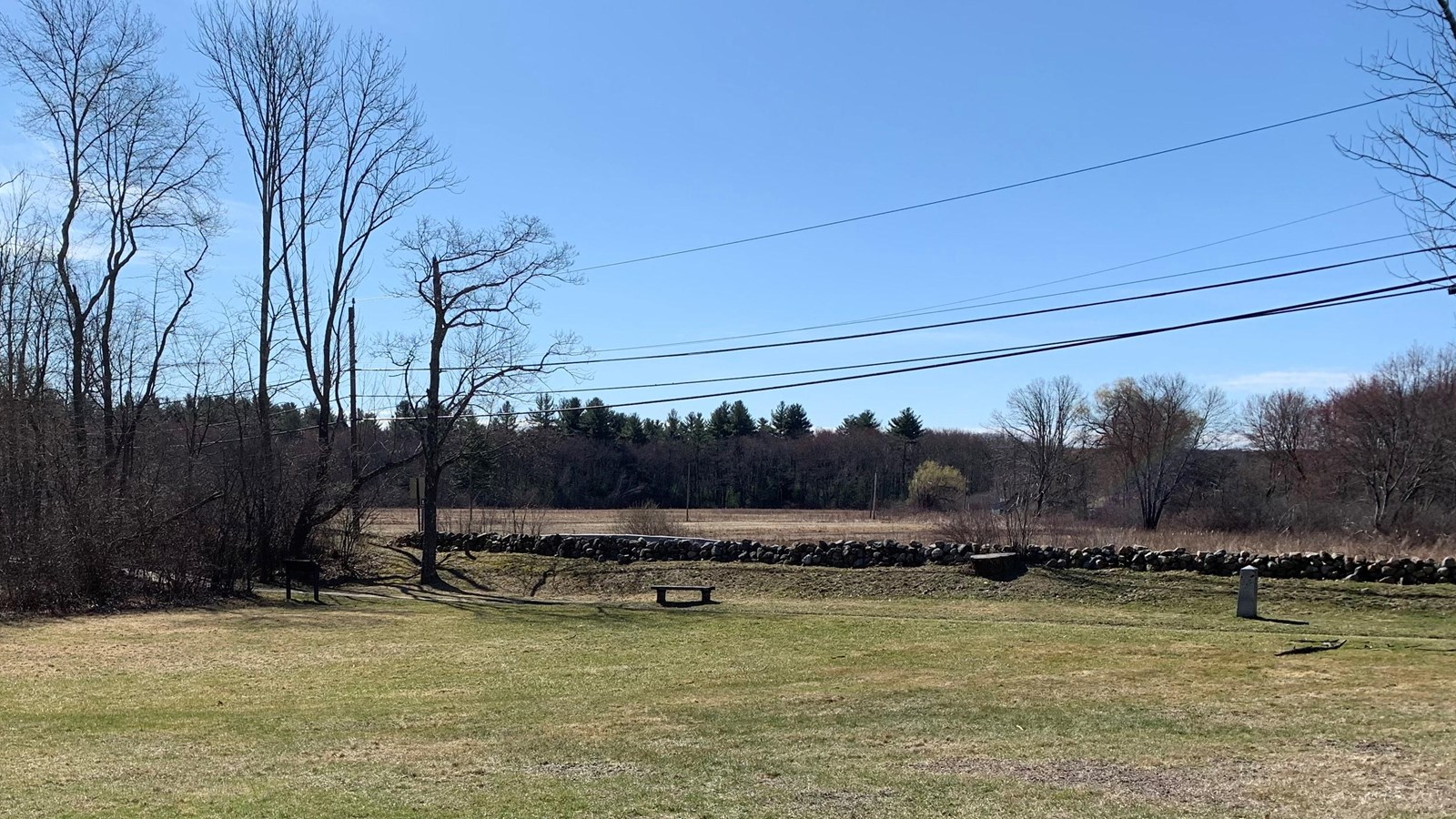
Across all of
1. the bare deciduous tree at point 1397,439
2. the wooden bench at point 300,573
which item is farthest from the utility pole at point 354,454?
the bare deciduous tree at point 1397,439

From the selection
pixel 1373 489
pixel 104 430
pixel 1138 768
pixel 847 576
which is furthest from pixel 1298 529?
pixel 104 430

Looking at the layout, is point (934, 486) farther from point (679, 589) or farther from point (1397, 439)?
→ point (679, 589)

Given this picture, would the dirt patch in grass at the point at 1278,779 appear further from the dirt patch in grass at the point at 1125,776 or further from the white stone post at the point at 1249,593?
the white stone post at the point at 1249,593

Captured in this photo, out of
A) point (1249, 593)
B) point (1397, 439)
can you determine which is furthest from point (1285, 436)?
point (1249, 593)

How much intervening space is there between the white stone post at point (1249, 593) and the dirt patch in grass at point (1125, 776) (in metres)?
12.0

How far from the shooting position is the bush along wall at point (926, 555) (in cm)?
1992

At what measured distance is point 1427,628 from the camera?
1606 cm

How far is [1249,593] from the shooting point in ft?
58.6

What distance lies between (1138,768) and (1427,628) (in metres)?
12.0

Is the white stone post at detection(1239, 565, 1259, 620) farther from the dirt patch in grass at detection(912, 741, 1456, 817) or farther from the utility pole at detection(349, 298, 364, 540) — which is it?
the utility pole at detection(349, 298, 364, 540)

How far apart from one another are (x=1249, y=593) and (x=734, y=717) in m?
12.1

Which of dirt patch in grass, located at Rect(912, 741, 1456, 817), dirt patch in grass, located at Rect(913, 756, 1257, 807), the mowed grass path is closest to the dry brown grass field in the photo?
the mowed grass path

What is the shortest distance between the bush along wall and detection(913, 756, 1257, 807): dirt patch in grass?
15.5 metres

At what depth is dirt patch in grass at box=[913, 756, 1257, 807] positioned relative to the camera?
6.31m
